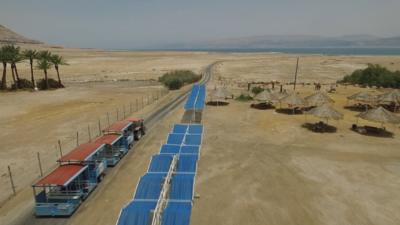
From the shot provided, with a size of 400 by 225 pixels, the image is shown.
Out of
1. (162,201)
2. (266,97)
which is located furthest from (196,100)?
(162,201)

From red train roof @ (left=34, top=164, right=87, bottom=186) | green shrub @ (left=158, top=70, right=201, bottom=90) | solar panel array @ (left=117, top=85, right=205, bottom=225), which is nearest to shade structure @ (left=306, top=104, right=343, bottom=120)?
solar panel array @ (left=117, top=85, right=205, bottom=225)

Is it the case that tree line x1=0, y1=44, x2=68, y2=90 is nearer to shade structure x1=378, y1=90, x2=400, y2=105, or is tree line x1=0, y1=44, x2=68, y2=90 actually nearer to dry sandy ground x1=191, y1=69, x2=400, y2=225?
dry sandy ground x1=191, y1=69, x2=400, y2=225

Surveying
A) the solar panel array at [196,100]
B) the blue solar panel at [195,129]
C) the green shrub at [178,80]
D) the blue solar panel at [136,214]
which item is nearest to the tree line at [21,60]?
the green shrub at [178,80]

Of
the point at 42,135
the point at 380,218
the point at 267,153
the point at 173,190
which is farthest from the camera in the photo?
the point at 42,135

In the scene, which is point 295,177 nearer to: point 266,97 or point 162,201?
point 162,201

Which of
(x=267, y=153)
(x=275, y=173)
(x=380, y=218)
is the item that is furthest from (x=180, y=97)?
(x=380, y=218)

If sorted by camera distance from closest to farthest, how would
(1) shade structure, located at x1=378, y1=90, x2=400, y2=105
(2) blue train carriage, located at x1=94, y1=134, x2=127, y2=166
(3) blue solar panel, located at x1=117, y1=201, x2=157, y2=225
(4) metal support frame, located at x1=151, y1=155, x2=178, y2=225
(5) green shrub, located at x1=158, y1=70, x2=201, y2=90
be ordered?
(4) metal support frame, located at x1=151, y1=155, x2=178, y2=225
(3) blue solar panel, located at x1=117, y1=201, x2=157, y2=225
(2) blue train carriage, located at x1=94, y1=134, x2=127, y2=166
(1) shade structure, located at x1=378, y1=90, x2=400, y2=105
(5) green shrub, located at x1=158, y1=70, x2=201, y2=90

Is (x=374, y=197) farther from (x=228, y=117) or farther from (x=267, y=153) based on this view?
(x=228, y=117)
